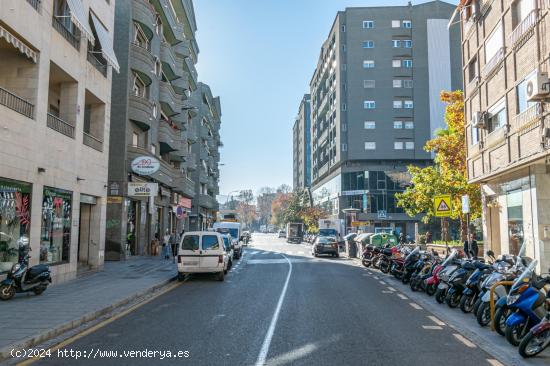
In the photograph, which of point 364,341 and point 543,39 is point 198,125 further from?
point 364,341

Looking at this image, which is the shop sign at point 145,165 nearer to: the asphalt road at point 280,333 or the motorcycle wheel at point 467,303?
the asphalt road at point 280,333

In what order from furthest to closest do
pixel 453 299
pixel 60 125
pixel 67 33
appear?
pixel 67 33 < pixel 60 125 < pixel 453 299

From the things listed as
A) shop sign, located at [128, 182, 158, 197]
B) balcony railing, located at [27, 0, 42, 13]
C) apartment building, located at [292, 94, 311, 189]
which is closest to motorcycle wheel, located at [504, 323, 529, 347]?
balcony railing, located at [27, 0, 42, 13]

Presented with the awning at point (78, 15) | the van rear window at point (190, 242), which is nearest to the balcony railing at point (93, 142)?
the awning at point (78, 15)

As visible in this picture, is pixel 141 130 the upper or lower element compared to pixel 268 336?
upper

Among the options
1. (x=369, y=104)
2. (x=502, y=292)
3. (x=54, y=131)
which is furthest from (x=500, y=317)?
(x=369, y=104)

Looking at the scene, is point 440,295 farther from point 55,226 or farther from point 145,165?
point 145,165

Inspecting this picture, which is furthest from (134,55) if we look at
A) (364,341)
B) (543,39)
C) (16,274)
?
(364,341)

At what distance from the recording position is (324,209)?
264ft

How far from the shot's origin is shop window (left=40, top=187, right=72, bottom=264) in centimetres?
1473

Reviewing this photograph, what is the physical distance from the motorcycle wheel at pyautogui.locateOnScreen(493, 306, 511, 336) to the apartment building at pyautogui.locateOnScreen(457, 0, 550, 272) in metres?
8.64

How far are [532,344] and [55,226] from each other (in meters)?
14.1

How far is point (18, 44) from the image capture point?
12828 millimetres

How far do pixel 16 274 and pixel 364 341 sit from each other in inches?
339
